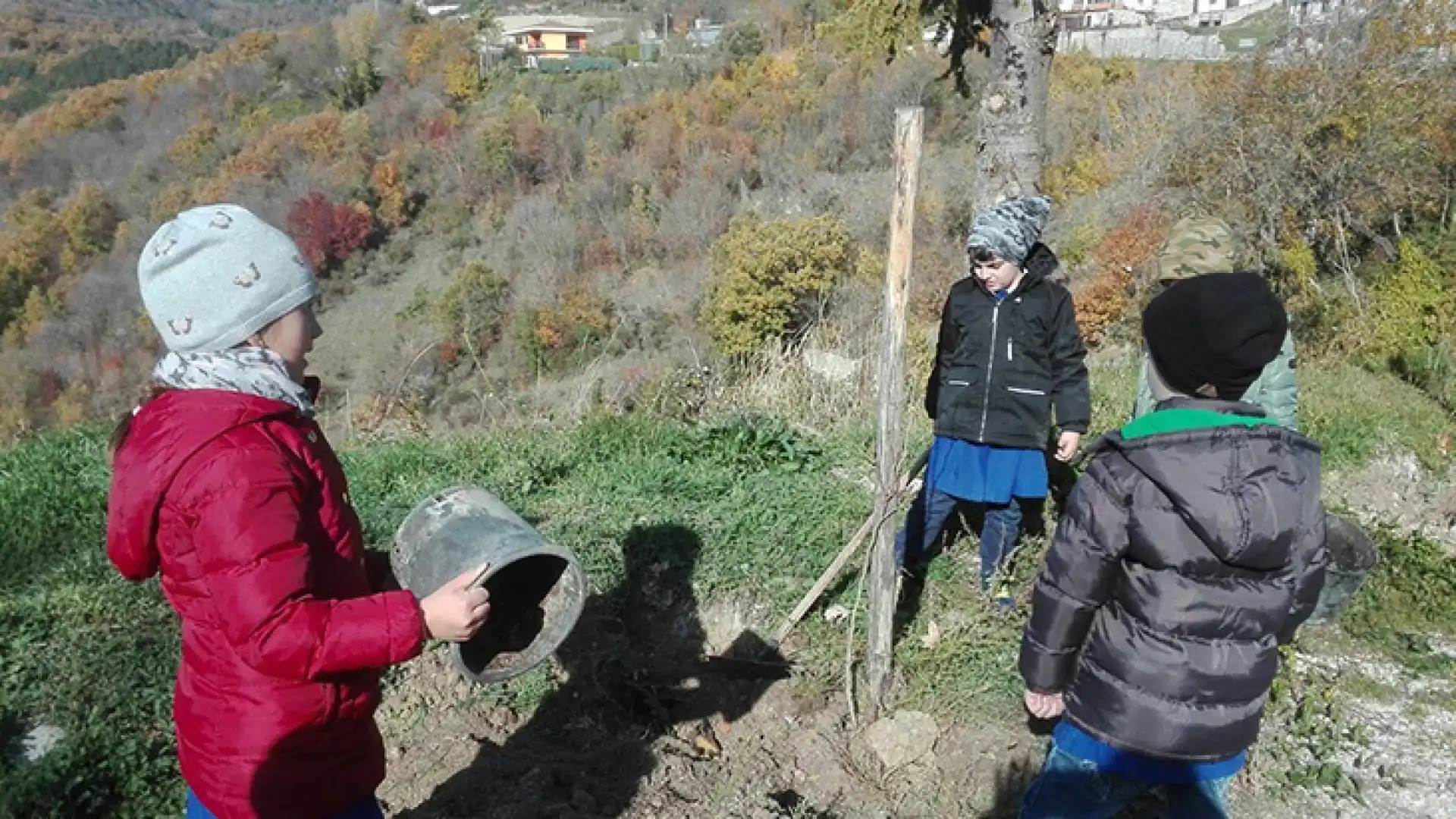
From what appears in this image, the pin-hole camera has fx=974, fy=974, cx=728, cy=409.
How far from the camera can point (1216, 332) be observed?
5.99 ft

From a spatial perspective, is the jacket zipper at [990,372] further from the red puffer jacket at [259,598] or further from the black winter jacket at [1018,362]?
the red puffer jacket at [259,598]

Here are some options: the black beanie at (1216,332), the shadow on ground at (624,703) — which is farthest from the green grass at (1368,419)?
the black beanie at (1216,332)

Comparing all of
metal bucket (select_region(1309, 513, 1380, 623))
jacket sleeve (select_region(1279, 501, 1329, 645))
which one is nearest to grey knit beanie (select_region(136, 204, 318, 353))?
jacket sleeve (select_region(1279, 501, 1329, 645))

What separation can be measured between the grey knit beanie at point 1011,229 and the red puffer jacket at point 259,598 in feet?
7.21

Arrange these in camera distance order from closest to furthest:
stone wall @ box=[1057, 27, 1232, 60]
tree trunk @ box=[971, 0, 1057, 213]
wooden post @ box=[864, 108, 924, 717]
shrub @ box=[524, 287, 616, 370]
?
1. wooden post @ box=[864, 108, 924, 717]
2. tree trunk @ box=[971, 0, 1057, 213]
3. shrub @ box=[524, 287, 616, 370]
4. stone wall @ box=[1057, 27, 1232, 60]

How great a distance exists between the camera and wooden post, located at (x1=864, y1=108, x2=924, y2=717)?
259 centimetres

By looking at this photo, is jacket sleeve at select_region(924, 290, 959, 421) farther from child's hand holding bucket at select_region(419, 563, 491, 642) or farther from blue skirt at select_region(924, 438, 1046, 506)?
child's hand holding bucket at select_region(419, 563, 491, 642)

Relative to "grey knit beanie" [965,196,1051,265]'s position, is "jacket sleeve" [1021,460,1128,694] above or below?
below

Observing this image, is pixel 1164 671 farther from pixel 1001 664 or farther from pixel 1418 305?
pixel 1418 305

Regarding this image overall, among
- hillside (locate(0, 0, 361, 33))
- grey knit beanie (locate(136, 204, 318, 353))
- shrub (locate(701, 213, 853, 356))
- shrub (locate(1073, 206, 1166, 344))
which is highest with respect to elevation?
hillside (locate(0, 0, 361, 33))

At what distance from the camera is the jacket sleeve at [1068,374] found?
3.31m

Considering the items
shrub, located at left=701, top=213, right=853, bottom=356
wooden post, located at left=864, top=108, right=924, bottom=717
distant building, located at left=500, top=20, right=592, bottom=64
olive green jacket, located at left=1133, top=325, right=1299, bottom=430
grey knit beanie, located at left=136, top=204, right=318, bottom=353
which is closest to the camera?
grey knit beanie, located at left=136, top=204, right=318, bottom=353

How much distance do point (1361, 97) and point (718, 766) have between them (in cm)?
1276

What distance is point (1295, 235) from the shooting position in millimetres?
12008
